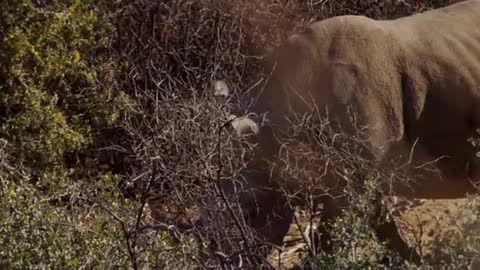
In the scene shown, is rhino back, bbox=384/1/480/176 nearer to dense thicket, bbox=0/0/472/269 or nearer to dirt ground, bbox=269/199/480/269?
dirt ground, bbox=269/199/480/269

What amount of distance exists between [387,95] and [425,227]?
1285 mm

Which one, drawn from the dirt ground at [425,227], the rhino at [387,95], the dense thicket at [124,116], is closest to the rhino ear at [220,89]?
the dense thicket at [124,116]

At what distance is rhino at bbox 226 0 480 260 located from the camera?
26.8 feet

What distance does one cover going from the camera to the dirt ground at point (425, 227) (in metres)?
5.78

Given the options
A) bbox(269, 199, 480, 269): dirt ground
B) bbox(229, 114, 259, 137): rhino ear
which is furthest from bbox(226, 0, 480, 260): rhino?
bbox(269, 199, 480, 269): dirt ground

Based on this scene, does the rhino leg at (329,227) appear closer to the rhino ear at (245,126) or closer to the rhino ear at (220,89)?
the rhino ear at (245,126)

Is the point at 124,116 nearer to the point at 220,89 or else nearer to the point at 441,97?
the point at 220,89

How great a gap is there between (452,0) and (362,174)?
17.0 feet

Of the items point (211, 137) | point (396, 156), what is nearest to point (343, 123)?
point (396, 156)

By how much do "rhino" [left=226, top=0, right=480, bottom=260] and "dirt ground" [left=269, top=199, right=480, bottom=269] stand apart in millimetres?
231

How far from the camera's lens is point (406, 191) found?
8469 mm

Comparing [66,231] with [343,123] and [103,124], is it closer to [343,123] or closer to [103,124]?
[343,123]

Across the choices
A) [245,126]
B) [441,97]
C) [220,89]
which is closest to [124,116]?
[220,89]

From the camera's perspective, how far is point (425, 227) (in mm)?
9203
